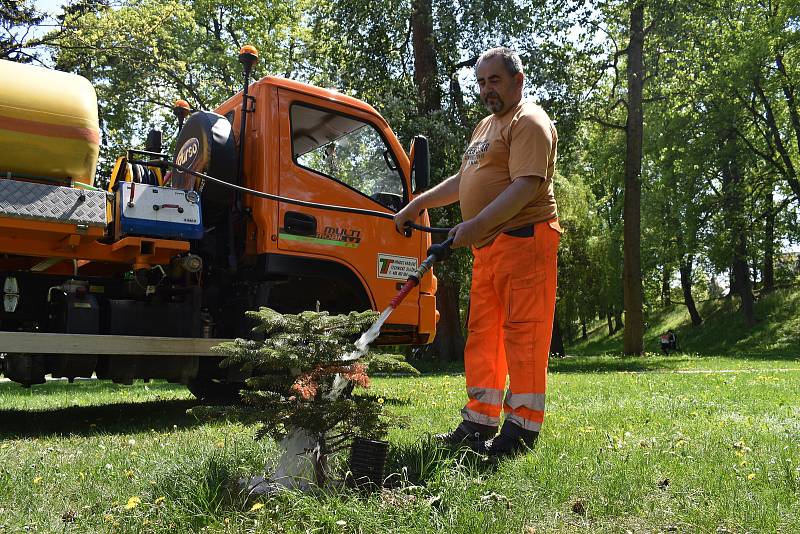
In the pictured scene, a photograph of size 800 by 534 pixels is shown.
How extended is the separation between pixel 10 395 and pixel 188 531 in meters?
7.92

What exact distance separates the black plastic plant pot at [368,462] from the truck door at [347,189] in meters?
3.37

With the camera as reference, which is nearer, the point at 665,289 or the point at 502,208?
the point at 502,208

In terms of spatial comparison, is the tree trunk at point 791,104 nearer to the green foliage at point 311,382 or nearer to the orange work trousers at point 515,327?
the orange work trousers at point 515,327

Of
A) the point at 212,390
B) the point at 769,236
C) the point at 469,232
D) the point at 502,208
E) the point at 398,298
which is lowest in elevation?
the point at 212,390

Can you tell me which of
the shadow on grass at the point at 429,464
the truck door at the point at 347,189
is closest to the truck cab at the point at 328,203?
the truck door at the point at 347,189

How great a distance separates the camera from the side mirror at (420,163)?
21.6 feet

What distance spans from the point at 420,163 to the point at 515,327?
3154 millimetres

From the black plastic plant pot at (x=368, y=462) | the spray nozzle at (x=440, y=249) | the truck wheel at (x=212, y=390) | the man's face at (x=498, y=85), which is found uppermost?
the man's face at (x=498, y=85)

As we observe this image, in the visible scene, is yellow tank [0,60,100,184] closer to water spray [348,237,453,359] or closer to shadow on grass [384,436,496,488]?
water spray [348,237,453,359]

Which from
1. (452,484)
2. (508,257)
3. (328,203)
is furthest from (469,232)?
(328,203)

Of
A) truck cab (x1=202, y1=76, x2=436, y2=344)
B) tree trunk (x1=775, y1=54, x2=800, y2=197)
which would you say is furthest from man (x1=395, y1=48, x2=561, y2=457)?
tree trunk (x1=775, y1=54, x2=800, y2=197)

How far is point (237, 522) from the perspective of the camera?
260 cm

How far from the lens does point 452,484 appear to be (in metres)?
2.93

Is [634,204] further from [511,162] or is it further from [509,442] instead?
[509,442]
